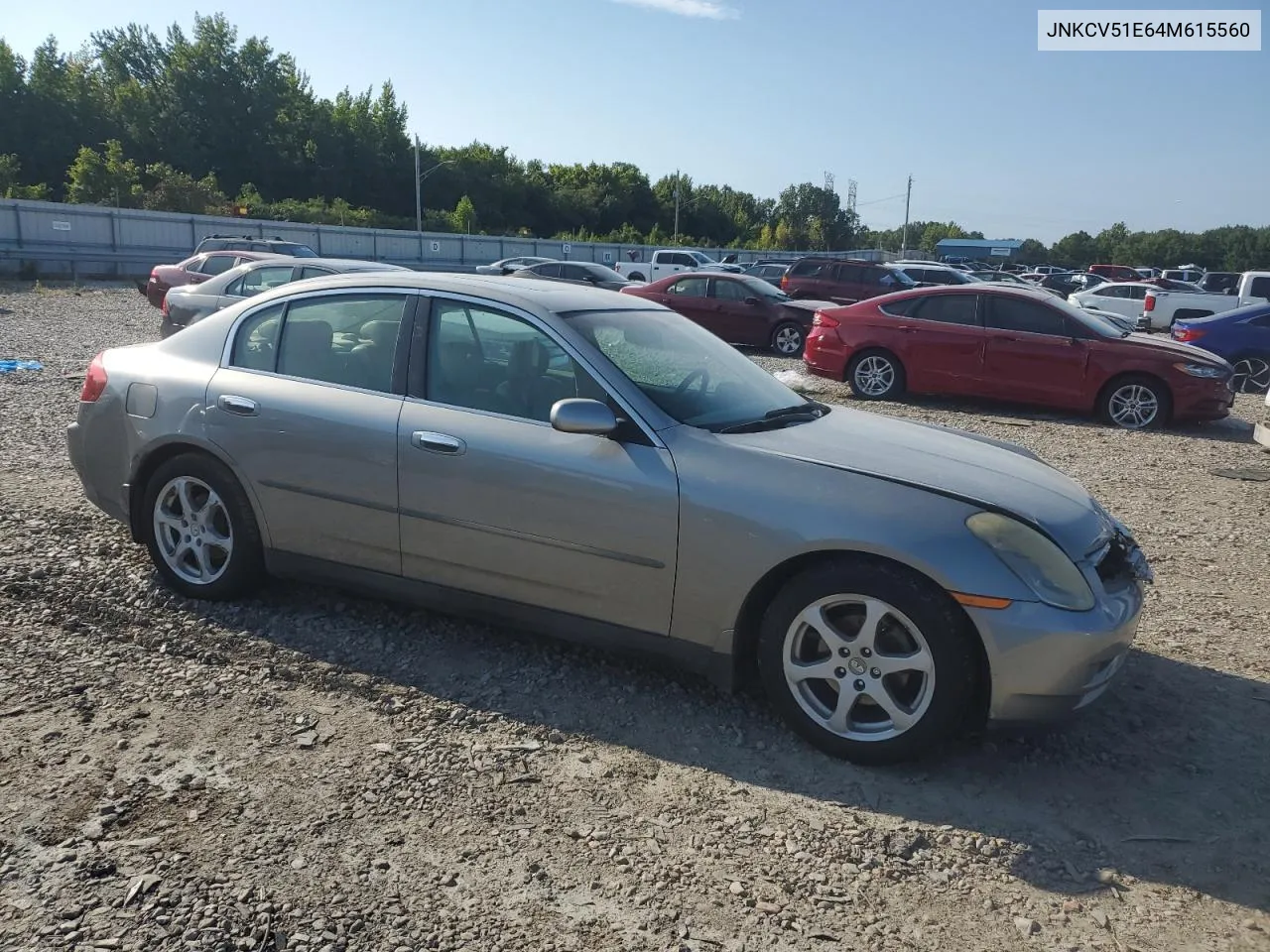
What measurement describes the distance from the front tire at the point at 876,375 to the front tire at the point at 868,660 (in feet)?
32.1

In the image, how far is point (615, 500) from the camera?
149 inches

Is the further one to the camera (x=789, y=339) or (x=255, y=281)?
(x=789, y=339)

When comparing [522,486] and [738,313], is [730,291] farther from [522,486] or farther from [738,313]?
[522,486]

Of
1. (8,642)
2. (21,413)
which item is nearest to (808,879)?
(8,642)

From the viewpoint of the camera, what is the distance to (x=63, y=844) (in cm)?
295

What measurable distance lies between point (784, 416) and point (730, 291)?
1438 centimetres

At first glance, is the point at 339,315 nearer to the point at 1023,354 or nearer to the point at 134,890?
the point at 134,890

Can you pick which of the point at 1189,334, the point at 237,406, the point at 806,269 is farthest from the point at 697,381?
the point at 806,269

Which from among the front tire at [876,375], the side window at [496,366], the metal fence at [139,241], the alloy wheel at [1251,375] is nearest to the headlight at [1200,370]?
the front tire at [876,375]

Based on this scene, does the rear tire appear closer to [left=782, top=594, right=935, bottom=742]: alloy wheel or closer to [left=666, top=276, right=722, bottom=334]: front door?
[left=666, top=276, right=722, bottom=334]: front door

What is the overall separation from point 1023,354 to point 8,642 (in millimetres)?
10821

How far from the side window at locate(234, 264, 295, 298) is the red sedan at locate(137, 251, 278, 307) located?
5.32 meters

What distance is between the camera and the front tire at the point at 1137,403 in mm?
11477

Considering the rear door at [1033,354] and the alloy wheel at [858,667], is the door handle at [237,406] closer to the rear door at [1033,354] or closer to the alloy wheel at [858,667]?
the alloy wheel at [858,667]
